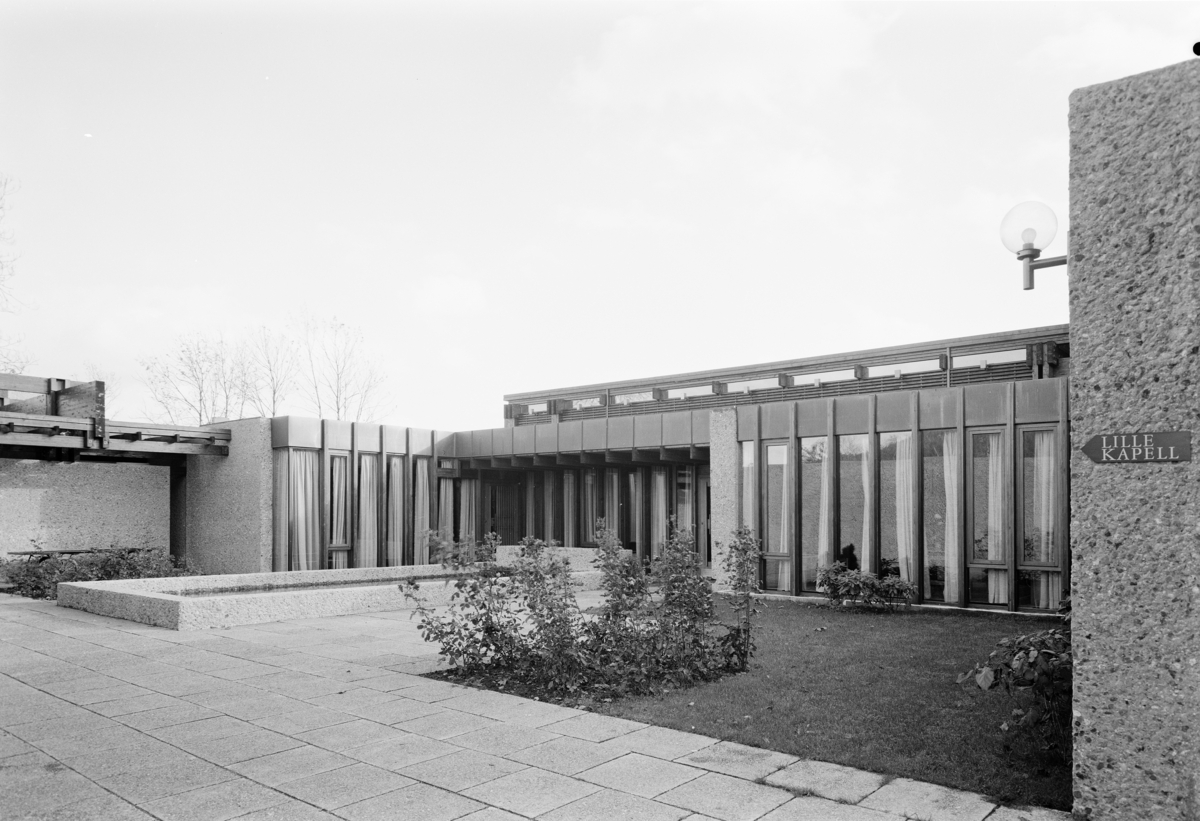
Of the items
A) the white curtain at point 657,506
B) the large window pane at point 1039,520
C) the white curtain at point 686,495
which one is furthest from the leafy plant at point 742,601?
the white curtain at point 657,506

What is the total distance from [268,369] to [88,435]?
18421mm

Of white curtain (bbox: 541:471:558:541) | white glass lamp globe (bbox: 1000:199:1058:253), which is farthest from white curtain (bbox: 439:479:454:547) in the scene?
white glass lamp globe (bbox: 1000:199:1058:253)

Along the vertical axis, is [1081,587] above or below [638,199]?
below

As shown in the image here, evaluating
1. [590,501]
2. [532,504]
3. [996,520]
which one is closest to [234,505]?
[532,504]

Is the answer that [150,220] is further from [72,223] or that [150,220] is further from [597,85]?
[597,85]

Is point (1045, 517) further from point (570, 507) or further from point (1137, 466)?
point (570, 507)

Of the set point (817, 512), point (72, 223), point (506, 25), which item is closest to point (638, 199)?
point (817, 512)

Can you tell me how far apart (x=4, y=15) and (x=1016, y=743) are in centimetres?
1675

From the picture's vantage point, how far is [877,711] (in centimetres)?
698

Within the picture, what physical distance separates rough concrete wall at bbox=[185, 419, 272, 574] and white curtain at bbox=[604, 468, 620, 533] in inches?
314

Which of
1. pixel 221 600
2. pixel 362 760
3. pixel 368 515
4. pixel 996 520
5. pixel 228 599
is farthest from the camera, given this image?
pixel 368 515

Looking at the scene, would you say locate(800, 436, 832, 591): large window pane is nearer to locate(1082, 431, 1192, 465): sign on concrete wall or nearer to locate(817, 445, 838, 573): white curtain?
locate(817, 445, 838, 573): white curtain

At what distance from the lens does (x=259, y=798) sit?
5004mm

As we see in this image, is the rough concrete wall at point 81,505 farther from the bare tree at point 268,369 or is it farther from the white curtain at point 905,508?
the white curtain at point 905,508
